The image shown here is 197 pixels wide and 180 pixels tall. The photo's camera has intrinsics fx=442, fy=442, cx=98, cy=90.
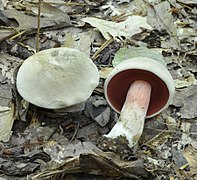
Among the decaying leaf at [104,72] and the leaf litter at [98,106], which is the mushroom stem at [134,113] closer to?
the leaf litter at [98,106]

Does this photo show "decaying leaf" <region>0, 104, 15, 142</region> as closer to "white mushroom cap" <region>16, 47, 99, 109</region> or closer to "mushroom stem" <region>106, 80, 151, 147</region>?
"white mushroom cap" <region>16, 47, 99, 109</region>

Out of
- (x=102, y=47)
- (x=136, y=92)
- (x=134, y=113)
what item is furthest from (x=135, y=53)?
(x=134, y=113)

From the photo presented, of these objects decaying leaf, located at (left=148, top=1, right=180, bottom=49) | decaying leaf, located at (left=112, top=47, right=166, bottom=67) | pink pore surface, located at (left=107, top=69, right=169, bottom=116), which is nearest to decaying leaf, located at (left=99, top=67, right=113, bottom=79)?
decaying leaf, located at (left=112, top=47, right=166, bottom=67)

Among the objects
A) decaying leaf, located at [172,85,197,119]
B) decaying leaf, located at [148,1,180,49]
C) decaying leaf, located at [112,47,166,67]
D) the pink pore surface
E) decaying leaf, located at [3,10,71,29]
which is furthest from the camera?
decaying leaf, located at [148,1,180,49]

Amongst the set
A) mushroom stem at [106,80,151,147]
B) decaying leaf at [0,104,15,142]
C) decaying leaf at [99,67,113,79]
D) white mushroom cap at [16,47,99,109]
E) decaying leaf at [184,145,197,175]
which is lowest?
decaying leaf at [0,104,15,142]

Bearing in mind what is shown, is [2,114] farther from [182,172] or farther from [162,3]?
[162,3]

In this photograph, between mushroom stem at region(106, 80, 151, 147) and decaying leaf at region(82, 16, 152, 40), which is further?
decaying leaf at region(82, 16, 152, 40)

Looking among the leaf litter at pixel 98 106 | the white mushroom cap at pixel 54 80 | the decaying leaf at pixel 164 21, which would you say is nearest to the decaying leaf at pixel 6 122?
the leaf litter at pixel 98 106
